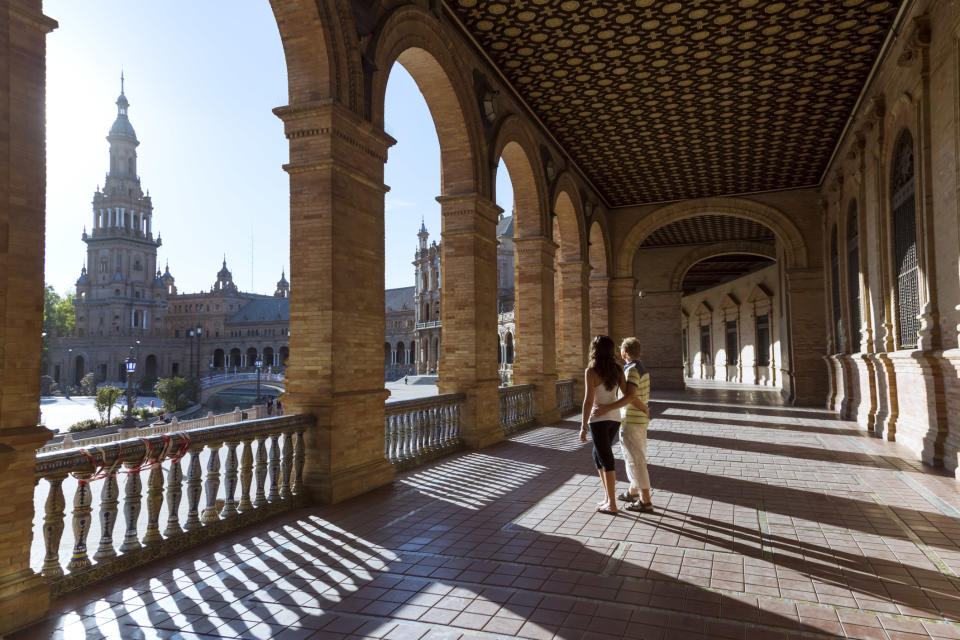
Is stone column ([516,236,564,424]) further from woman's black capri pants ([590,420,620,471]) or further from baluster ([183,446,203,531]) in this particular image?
baluster ([183,446,203,531])

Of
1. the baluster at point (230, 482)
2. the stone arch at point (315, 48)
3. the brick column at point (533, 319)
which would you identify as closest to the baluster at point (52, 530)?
the baluster at point (230, 482)

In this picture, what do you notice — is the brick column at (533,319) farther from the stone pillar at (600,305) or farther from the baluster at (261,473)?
the baluster at (261,473)

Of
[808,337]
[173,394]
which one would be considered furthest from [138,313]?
[808,337]

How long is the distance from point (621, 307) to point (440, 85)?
40.3 ft

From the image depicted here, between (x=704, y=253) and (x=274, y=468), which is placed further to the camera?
(x=704, y=253)

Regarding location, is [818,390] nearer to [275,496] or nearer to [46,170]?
[275,496]

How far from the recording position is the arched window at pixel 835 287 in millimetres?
15728

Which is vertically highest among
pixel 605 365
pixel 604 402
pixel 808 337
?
pixel 808 337

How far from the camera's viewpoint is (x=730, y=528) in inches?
204

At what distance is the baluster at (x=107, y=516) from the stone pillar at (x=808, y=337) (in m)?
17.7

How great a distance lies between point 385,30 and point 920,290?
7850 millimetres

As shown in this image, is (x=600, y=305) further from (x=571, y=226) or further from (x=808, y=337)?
(x=808, y=337)

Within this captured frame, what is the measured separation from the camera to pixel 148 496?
446cm

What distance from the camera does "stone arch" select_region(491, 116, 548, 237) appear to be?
1279 cm
